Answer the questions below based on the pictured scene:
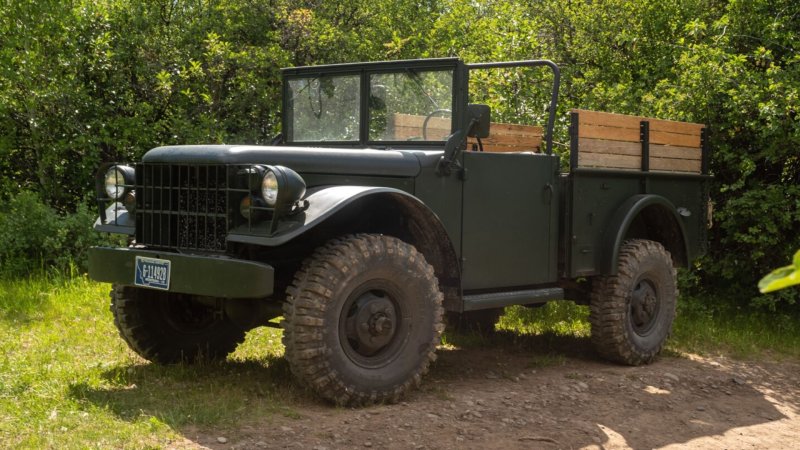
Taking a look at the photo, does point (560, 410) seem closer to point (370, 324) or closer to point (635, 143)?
point (370, 324)

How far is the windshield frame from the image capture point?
5758 mm

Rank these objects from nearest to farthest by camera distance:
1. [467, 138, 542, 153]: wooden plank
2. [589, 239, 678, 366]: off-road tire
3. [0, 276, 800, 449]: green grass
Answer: [0, 276, 800, 449]: green grass < [589, 239, 678, 366]: off-road tire < [467, 138, 542, 153]: wooden plank

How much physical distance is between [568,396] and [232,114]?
21.5 feet

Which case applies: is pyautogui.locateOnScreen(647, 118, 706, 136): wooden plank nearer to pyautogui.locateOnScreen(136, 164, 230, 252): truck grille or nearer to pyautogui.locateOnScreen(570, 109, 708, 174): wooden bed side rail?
pyautogui.locateOnScreen(570, 109, 708, 174): wooden bed side rail

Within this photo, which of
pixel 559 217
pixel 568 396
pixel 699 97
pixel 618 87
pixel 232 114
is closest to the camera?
pixel 568 396

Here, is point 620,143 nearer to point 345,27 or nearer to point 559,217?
point 559,217

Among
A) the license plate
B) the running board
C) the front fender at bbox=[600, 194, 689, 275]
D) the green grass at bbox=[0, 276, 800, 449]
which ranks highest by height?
the front fender at bbox=[600, 194, 689, 275]

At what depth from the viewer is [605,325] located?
6.45 m

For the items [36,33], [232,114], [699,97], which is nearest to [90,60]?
[36,33]

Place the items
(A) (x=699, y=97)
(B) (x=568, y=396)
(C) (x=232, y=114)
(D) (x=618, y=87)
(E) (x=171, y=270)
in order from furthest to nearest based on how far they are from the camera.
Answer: (C) (x=232, y=114) < (D) (x=618, y=87) < (A) (x=699, y=97) < (B) (x=568, y=396) < (E) (x=171, y=270)

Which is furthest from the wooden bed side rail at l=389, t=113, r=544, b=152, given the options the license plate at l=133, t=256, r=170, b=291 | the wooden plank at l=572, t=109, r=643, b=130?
the license plate at l=133, t=256, r=170, b=291

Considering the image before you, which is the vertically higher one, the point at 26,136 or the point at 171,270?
the point at 26,136

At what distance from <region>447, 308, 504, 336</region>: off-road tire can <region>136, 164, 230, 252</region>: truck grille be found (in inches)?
115

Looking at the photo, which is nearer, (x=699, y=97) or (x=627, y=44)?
(x=699, y=97)
